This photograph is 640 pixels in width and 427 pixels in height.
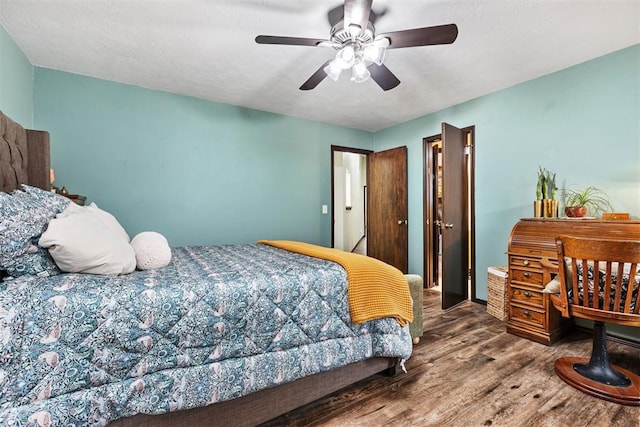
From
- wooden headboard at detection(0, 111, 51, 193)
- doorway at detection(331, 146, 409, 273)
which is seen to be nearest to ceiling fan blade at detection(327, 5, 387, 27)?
wooden headboard at detection(0, 111, 51, 193)

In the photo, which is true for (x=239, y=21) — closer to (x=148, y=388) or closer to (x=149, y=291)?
(x=149, y=291)

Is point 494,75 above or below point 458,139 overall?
above

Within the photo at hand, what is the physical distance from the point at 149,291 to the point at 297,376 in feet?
2.72

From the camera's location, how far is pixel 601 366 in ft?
6.09

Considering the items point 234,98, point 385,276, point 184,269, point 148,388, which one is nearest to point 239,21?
point 234,98

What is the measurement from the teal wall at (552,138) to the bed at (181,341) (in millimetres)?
2142

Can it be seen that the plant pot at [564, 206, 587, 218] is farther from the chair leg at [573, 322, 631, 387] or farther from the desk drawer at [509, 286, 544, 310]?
the chair leg at [573, 322, 631, 387]

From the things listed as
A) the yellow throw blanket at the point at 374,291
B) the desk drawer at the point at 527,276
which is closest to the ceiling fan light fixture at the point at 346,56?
the yellow throw blanket at the point at 374,291

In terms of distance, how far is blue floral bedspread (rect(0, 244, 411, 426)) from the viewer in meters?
1.02

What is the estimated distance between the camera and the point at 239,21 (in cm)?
206

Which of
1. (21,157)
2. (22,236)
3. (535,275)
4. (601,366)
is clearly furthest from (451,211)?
(21,157)

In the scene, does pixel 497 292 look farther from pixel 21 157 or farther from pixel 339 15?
pixel 21 157

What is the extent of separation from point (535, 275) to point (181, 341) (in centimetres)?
278

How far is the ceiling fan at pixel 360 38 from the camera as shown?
1674mm
